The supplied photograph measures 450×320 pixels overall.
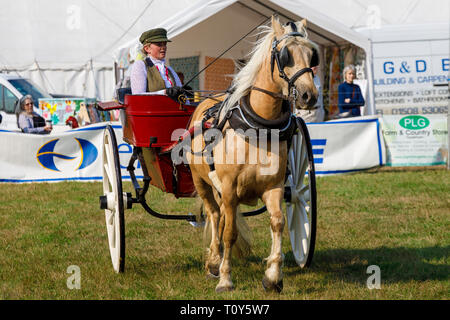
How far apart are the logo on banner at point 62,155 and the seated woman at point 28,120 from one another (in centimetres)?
95

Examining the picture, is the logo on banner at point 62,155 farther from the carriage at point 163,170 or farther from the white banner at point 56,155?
the carriage at point 163,170

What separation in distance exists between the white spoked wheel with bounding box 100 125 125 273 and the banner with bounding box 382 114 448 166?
263 inches

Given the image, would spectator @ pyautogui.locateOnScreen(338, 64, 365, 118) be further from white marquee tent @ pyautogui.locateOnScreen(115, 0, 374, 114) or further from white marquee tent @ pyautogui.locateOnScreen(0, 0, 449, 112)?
white marquee tent @ pyautogui.locateOnScreen(0, 0, 449, 112)

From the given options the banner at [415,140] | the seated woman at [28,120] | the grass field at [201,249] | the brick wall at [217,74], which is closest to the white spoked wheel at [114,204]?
the grass field at [201,249]

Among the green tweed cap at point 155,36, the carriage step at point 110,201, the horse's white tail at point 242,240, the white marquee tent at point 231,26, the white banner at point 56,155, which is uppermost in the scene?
the white marquee tent at point 231,26

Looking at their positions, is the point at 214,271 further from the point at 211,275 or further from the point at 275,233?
the point at 275,233

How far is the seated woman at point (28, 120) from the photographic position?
11.6 metres

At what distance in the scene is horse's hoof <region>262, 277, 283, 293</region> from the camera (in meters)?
4.49

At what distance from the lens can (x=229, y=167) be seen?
4457mm

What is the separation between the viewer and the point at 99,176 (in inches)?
423

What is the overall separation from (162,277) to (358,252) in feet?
6.17

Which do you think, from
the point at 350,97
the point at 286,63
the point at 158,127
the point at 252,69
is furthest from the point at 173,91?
the point at 350,97

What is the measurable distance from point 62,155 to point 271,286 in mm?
6937
